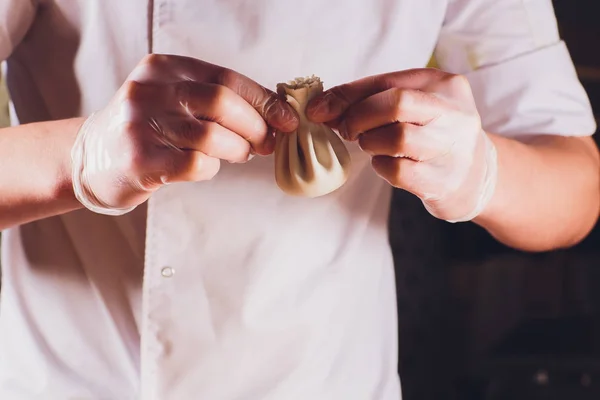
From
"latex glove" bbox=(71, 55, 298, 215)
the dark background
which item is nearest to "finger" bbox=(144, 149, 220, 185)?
"latex glove" bbox=(71, 55, 298, 215)

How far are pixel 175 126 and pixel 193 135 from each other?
0.07ft

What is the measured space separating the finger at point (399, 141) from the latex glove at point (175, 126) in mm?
89

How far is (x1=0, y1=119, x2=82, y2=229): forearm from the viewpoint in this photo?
2.55ft

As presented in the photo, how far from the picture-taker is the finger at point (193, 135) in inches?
26.7

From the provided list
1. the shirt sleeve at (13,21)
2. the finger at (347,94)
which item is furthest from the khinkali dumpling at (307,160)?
the shirt sleeve at (13,21)

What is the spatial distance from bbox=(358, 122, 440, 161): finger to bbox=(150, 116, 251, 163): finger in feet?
0.52

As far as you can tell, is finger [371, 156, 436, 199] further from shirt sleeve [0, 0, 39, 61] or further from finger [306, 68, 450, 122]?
shirt sleeve [0, 0, 39, 61]

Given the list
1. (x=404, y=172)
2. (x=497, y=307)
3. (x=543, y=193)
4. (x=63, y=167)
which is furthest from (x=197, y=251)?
(x=497, y=307)

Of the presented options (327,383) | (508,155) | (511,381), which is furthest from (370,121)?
(511,381)

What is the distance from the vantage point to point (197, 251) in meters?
0.89

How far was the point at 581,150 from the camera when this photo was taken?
1.07 metres

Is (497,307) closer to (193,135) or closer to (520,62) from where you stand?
(520,62)

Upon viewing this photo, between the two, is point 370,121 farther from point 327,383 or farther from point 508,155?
point 327,383

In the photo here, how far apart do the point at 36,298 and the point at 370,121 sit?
1.81 feet
